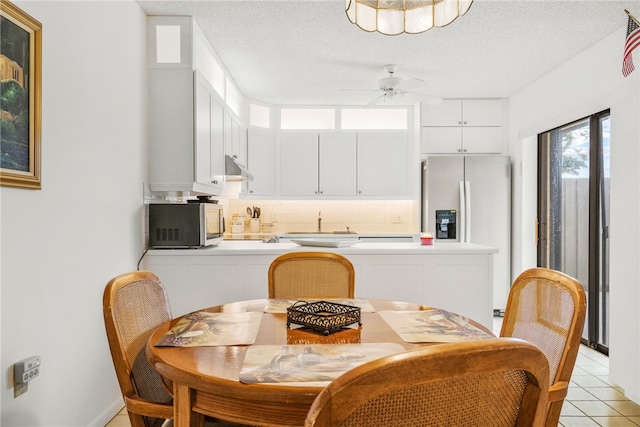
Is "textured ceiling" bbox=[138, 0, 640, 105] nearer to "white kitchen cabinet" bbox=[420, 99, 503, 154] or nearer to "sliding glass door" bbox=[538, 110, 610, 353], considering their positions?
"white kitchen cabinet" bbox=[420, 99, 503, 154]

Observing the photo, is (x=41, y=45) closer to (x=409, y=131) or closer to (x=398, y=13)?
(x=398, y=13)

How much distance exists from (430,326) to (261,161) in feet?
13.6

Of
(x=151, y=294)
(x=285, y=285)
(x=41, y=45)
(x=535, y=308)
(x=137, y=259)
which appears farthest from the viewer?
(x=137, y=259)

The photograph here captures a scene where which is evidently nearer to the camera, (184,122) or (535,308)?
(535,308)

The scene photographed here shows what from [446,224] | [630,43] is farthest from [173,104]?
[446,224]

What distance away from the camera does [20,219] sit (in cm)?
170

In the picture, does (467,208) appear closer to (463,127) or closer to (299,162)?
(463,127)

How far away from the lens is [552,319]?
4.72 feet

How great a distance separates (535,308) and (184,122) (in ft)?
8.05

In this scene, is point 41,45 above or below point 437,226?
above

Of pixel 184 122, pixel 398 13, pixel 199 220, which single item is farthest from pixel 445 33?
pixel 199 220

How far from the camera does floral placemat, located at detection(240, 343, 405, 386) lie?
40.3 inches

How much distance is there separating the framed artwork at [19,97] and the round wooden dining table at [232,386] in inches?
35.6

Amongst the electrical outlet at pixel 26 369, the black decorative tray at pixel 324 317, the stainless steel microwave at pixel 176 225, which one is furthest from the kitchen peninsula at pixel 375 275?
the black decorative tray at pixel 324 317
